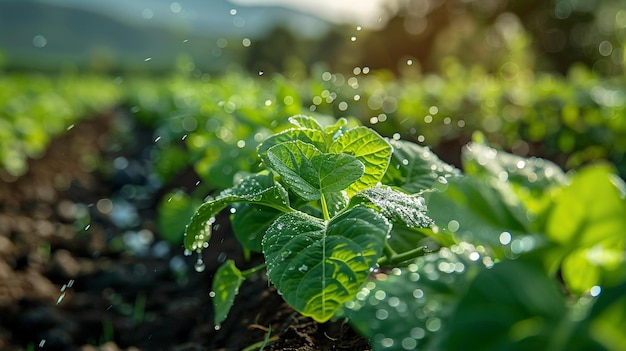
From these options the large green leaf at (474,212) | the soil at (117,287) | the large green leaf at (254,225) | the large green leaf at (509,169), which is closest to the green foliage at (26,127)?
the soil at (117,287)

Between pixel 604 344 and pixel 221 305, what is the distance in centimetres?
103

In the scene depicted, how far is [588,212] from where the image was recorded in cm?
78

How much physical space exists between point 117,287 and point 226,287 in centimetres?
194

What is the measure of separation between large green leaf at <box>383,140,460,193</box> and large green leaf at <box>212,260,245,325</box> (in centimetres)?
43

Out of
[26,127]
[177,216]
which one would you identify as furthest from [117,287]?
[26,127]

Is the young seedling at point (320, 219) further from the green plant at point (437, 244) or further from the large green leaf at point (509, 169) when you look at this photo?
the large green leaf at point (509, 169)

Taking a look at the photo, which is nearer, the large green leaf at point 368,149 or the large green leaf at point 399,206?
the large green leaf at point 399,206

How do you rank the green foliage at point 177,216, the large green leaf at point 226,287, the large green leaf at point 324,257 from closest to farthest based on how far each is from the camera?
the large green leaf at point 324,257 → the large green leaf at point 226,287 → the green foliage at point 177,216

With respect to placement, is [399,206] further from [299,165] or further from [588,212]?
[588,212]

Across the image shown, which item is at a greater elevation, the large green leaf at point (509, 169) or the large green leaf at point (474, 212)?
the large green leaf at point (474, 212)

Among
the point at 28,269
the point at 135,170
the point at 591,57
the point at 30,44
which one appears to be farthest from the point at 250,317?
the point at 30,44

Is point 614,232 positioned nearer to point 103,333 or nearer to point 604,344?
point 604,344

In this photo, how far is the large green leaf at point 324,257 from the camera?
1.17 m

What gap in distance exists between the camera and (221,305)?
61.9 inches
